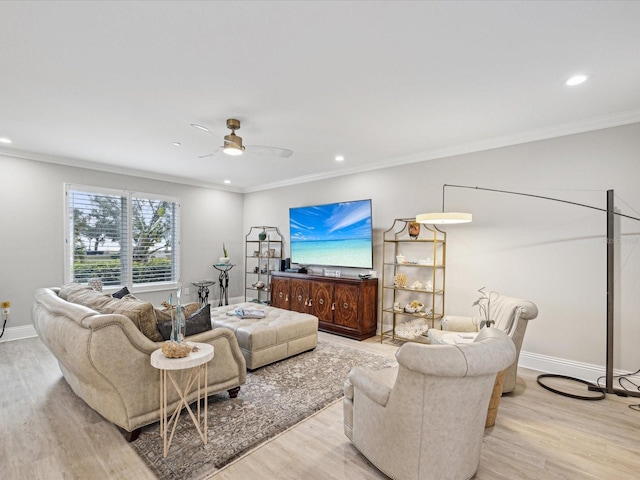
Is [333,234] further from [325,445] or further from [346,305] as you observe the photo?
[325,445]

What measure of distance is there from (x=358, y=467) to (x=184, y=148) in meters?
4.09

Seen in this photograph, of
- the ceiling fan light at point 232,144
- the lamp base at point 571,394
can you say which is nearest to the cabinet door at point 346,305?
the lamp base at point 571,394

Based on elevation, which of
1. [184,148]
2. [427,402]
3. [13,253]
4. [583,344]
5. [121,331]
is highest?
[184,148]

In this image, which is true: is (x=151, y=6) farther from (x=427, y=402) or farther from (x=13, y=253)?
(x=13, y=253)

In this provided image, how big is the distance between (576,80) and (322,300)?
3969 mm

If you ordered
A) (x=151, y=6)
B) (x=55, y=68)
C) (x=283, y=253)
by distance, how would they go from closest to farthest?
(x=151, y=6) < (x=55, y=68) < (x=283, y=253)

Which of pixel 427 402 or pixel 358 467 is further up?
pixel 427 402

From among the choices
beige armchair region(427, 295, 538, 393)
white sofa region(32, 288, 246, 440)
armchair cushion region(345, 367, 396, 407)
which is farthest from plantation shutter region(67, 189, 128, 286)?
beige armchair region(427, 295, 538, 393)

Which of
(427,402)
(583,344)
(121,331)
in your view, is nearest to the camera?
(427,402)

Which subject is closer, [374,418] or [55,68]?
[374,418]

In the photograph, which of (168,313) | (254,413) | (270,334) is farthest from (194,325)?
(270,334)

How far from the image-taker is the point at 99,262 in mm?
5184

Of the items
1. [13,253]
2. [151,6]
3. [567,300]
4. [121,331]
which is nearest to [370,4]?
[151,6]

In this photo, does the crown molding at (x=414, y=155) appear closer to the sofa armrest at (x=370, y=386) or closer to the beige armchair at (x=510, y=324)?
the beige armchair at (x=510, y=324)
